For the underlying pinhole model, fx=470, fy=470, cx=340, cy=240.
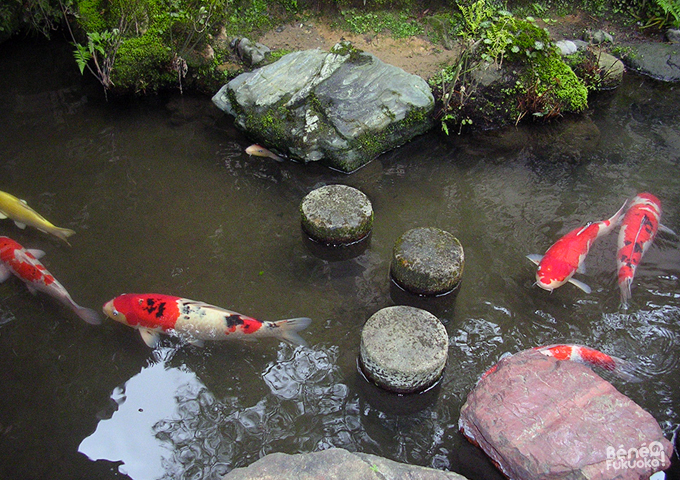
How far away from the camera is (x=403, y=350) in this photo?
4.23 meters

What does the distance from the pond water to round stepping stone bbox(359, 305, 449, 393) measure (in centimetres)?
30

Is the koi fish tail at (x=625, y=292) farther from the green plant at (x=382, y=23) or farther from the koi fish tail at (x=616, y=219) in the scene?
the green plant at (x=382, y=23)

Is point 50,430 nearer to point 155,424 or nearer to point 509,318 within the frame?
point 155,424

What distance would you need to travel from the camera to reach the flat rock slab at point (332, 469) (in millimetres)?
3236

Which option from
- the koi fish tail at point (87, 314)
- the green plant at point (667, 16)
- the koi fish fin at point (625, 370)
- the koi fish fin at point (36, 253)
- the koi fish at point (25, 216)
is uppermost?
the green plant at point (667, 16)

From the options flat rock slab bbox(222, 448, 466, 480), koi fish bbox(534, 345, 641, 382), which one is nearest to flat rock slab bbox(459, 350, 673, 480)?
koi fish bbox(534, 345, 641, 382)

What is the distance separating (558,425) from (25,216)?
6133 millimetres

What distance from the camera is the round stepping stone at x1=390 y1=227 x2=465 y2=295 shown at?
4945 millimetres

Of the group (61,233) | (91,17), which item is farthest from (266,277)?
(91,17)

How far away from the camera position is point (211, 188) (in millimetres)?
6477

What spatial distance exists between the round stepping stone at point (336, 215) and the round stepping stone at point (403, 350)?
1347 mm

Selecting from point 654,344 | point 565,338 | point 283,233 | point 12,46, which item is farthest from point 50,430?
point 12,46

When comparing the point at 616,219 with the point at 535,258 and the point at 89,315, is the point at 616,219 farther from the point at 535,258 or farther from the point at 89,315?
the point at 89,315

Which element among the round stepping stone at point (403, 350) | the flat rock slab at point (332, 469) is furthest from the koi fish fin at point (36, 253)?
the round stepping stone at point (403, 350)
